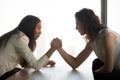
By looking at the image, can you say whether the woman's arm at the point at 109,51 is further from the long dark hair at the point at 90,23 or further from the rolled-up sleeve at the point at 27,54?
the rolled-up sleeve at the point at 27,54

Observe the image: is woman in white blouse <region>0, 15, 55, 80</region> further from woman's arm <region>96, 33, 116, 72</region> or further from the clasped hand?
woman's arm <region>96, 33, 116, 72</region>

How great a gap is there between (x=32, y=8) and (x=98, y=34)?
57.4 inches

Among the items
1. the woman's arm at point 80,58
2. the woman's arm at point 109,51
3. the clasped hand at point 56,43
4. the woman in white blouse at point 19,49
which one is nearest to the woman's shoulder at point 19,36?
the woman in white blouse at point 19,49

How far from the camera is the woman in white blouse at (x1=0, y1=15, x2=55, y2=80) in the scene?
198 cm

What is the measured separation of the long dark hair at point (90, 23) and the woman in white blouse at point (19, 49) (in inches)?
19.4

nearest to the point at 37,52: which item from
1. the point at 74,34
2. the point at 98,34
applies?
the point at 74,34

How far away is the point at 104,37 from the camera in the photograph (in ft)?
5.21

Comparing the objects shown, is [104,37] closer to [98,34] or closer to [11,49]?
[98,34]

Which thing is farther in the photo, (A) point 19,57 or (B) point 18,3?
(B) point 18,3

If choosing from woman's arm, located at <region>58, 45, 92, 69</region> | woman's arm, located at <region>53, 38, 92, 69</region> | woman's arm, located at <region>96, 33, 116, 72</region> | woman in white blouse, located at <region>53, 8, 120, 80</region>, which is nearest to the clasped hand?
woman's arm, located at <region>53, 38, 92, 69</region>

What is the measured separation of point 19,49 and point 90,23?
69cm

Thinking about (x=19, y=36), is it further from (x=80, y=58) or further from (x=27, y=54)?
(x=80, y=58)

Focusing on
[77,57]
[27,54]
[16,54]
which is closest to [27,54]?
[27,54]

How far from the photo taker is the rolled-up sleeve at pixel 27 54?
77.4 inches
